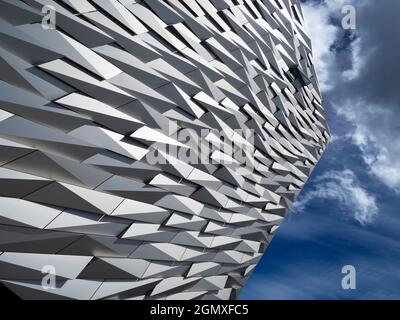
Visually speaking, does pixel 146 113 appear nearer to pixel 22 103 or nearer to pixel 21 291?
pixel 22 103

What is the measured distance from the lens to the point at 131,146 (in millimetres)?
6145

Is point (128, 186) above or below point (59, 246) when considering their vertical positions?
above

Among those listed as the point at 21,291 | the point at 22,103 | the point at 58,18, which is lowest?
the point at 21,291

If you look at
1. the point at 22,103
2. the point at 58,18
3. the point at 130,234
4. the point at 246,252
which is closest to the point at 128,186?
the point at 130,234

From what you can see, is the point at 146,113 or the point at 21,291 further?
the point at 146,113

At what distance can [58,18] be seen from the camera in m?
5.03

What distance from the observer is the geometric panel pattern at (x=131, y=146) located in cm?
460

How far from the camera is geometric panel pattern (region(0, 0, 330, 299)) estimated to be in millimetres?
4598

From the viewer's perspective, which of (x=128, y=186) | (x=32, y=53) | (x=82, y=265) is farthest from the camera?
(x=128, y=186)

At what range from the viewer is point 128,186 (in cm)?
612

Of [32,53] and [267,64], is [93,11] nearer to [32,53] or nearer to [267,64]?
[32,53]
